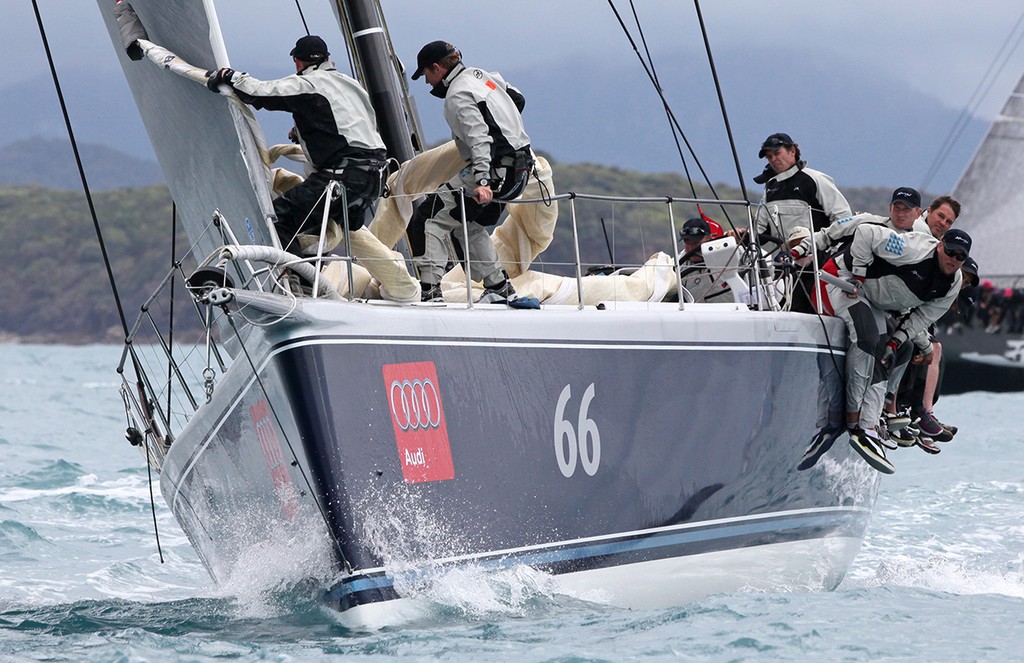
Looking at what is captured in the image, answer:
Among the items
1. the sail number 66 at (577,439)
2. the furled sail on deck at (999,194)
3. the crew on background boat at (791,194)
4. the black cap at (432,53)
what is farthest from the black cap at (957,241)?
the furled sail on deck at (999,194)

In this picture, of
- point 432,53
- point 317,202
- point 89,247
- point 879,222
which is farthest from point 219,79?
point 89,247

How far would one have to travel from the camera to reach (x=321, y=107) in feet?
18.2

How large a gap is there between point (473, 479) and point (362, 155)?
1.36 m

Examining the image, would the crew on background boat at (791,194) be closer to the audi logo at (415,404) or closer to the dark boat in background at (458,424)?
the dark boat in background at (458,424)

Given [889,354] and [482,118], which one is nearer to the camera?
[482,118]

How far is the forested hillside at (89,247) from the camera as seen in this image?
79812mm

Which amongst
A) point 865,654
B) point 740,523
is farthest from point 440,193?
point 865,654

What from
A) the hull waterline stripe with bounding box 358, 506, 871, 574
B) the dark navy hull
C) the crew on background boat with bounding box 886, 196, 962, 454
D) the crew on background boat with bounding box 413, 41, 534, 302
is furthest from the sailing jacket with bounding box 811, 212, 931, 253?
the crew on background boat with bounding box 413, 41, 534, 302

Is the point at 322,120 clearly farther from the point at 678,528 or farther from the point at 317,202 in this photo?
the point at 678,528

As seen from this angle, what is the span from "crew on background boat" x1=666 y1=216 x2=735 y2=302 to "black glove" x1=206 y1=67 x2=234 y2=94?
270 cm

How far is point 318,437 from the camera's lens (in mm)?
4930

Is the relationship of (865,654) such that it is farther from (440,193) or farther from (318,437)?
(440,193)

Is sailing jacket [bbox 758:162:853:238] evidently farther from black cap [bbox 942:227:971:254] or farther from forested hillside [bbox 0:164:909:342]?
forested hillside [bbox 0:164:909:342]

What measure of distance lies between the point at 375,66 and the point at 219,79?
2.27 m
